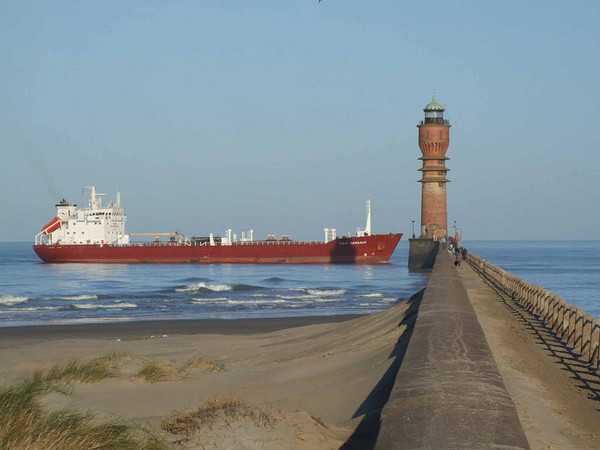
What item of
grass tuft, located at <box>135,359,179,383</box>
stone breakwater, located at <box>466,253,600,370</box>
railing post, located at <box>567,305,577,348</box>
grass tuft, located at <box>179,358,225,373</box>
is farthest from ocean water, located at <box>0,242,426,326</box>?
railing post, located at <box>567,305,577,348</box>

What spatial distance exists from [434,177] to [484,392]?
56781 millimetres

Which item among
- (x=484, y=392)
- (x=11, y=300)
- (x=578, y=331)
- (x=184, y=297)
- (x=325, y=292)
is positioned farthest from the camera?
(x=325, y=292)

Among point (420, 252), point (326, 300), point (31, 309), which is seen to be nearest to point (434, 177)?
point (420, 252)

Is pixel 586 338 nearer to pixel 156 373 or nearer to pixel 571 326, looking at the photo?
pixel 571 326

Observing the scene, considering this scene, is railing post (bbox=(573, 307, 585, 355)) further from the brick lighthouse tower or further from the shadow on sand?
the brick lighthouse tower

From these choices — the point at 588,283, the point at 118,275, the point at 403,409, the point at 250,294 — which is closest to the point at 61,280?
the point at 118,275

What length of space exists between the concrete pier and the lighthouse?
53.1 metres

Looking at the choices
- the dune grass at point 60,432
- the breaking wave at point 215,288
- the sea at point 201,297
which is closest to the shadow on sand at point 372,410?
the dune grass at point 60,432

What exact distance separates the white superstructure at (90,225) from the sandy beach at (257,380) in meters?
60.6

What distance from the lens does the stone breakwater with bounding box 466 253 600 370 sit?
35.5 ft

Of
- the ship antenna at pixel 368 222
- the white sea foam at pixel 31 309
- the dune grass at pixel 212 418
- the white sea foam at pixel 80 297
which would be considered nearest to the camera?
the dune grass at pixel 212 418

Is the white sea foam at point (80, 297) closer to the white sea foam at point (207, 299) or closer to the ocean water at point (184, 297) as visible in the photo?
the ocean water at point (184, 297)

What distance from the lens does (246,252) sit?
7831 centimetres

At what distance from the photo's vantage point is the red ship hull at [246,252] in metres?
77.6
